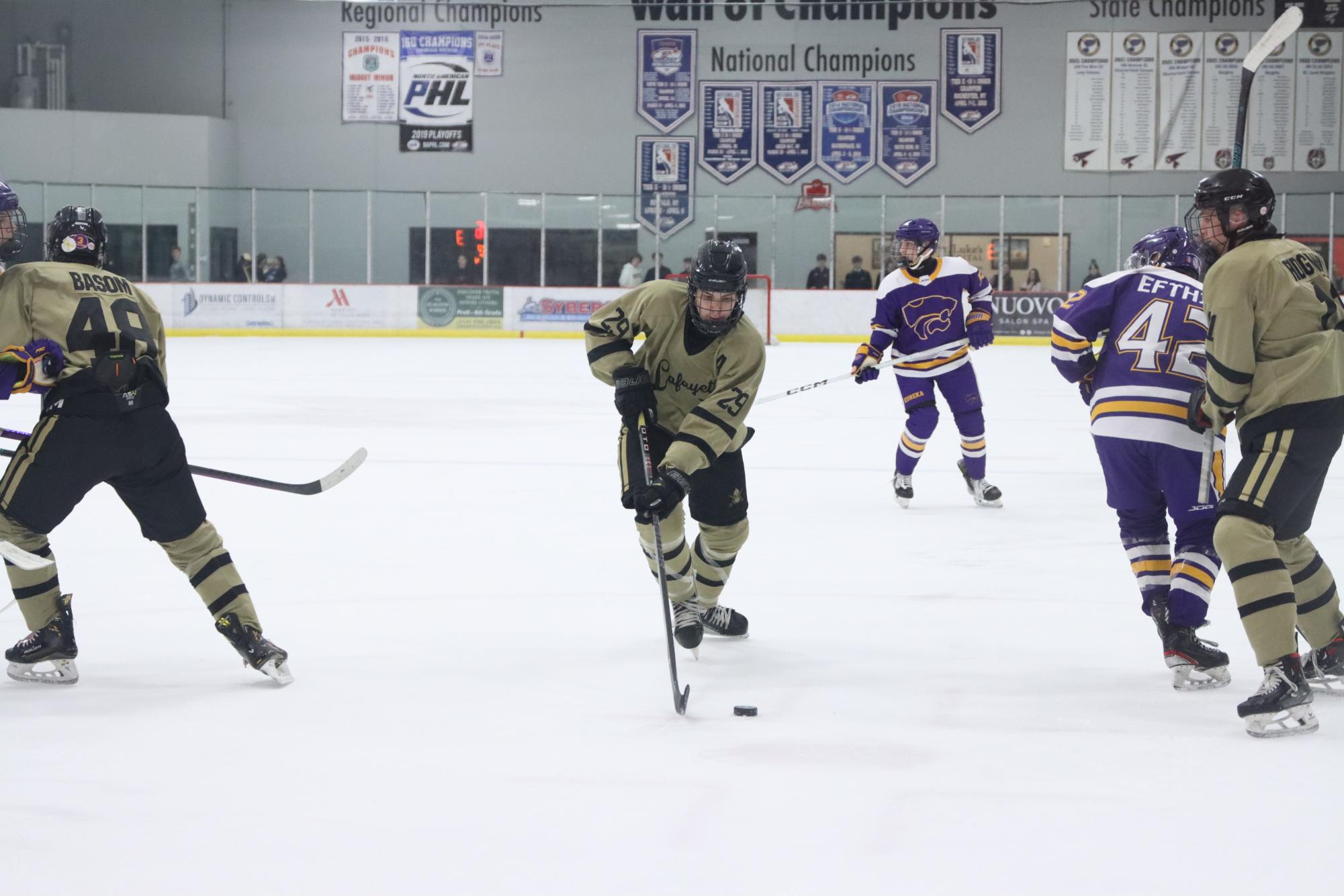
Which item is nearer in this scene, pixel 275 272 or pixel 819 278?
pixel 819 278

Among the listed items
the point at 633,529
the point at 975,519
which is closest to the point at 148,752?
the point at 633,529

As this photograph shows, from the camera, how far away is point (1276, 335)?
2730 millimetres

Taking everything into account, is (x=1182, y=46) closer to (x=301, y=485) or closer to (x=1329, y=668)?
(x=1329, y=668)

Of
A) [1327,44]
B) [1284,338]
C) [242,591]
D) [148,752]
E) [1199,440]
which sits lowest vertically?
[148,752]

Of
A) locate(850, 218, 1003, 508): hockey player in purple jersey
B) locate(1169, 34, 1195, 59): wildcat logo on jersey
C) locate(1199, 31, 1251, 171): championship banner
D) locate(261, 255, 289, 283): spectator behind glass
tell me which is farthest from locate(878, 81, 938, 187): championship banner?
locate(850, 218, 1003, 508): hockey player in purple jersey

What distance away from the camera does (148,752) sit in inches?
103

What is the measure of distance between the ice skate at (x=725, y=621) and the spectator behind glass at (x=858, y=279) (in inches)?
583

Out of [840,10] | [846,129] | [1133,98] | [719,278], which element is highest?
[840,10]

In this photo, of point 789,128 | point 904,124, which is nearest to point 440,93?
point 789,128

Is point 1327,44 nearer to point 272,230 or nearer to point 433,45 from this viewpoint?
point 433,45

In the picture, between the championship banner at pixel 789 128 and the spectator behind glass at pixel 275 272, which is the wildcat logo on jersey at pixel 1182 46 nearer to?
the championship banner at pixel 789 128

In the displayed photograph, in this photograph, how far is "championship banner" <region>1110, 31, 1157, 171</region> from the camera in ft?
65.5

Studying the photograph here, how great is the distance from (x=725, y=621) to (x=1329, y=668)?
140cm

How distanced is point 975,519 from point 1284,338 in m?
2.81
